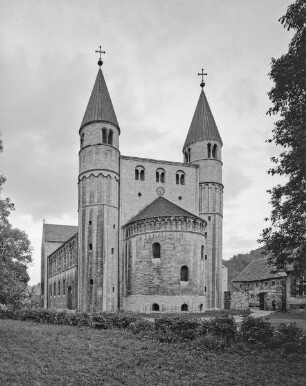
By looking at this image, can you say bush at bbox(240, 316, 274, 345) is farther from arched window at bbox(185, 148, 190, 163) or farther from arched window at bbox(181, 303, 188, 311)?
arched window at bbox(185, 148, 190, 163)

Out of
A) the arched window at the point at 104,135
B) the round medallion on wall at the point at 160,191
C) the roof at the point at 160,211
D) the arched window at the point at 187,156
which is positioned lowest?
the roof at the point at 160,211

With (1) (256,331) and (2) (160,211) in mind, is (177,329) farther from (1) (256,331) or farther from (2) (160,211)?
(2) (160,211)

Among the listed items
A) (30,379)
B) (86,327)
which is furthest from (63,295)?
(30,379)

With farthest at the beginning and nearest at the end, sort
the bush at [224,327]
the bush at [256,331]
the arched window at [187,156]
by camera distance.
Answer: the arched window at [187,156] → the bush at [224,327] → the bush at [256,331]

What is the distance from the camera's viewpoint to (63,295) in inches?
2386

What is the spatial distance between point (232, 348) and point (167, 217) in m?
23.8

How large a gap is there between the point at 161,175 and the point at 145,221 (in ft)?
29.8

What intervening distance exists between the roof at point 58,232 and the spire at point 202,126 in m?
44.5

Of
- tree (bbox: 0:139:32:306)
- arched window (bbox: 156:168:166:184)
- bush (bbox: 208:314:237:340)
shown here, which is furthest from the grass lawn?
arched window (bbox: 156:168:166:184)

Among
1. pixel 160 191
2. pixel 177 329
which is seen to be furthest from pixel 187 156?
pixel 177 329

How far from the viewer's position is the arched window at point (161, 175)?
4697 centimetres

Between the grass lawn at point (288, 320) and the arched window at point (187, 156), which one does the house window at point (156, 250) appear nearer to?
the grass lawn at point (288, 320)

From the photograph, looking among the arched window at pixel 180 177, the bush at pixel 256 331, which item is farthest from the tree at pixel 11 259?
the arched window at pixel 180 177

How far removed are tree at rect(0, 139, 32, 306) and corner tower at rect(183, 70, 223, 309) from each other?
32551mm
